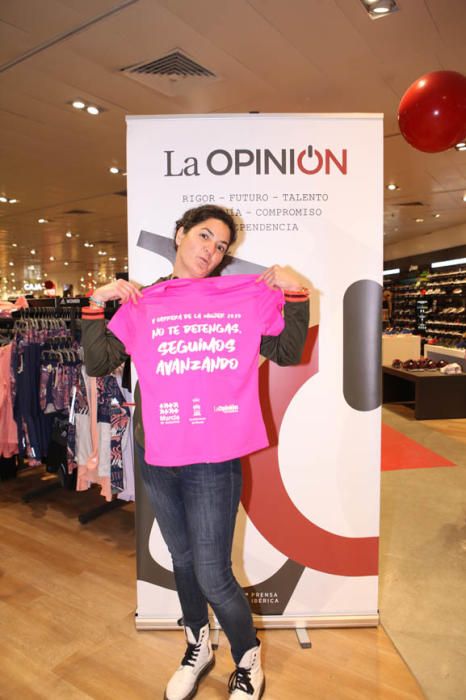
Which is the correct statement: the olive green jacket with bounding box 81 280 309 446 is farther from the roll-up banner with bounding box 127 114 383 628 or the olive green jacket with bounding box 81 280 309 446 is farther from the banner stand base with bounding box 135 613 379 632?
the banner stand base with bounding box 135 613 379 632

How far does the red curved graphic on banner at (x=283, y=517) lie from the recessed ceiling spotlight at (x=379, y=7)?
100 inches

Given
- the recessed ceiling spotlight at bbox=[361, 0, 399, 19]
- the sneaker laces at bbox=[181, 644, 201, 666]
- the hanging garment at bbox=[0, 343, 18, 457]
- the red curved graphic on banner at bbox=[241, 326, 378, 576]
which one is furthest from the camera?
the hanging garment at bbox=[0, 343, 18, 457]

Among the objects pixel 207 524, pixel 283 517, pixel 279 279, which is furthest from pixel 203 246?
pixel 283 517

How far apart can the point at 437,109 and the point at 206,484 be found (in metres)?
2.50

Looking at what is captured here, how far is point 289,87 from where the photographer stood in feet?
14.0

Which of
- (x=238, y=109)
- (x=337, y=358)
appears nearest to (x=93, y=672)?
(x=337, y=358)

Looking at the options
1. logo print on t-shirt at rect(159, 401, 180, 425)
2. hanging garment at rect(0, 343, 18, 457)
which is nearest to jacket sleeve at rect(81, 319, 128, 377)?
logo print on t-shirt at rect(159, 401, 180, 425)

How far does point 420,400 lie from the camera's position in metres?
6.24

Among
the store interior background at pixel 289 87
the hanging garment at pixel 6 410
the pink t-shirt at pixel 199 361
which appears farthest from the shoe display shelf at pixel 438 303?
the pink t-shirt at pixel 199 361

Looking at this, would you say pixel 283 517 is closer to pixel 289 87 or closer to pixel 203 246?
pixel 203 246

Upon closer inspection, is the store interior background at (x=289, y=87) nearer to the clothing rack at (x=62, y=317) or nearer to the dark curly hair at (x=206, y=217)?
the clothing rack at (x=62, y=317)

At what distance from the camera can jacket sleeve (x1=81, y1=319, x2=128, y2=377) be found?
1514mm

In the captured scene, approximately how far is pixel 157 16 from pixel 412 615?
383 centimetres

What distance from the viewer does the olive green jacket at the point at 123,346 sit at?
151cm
